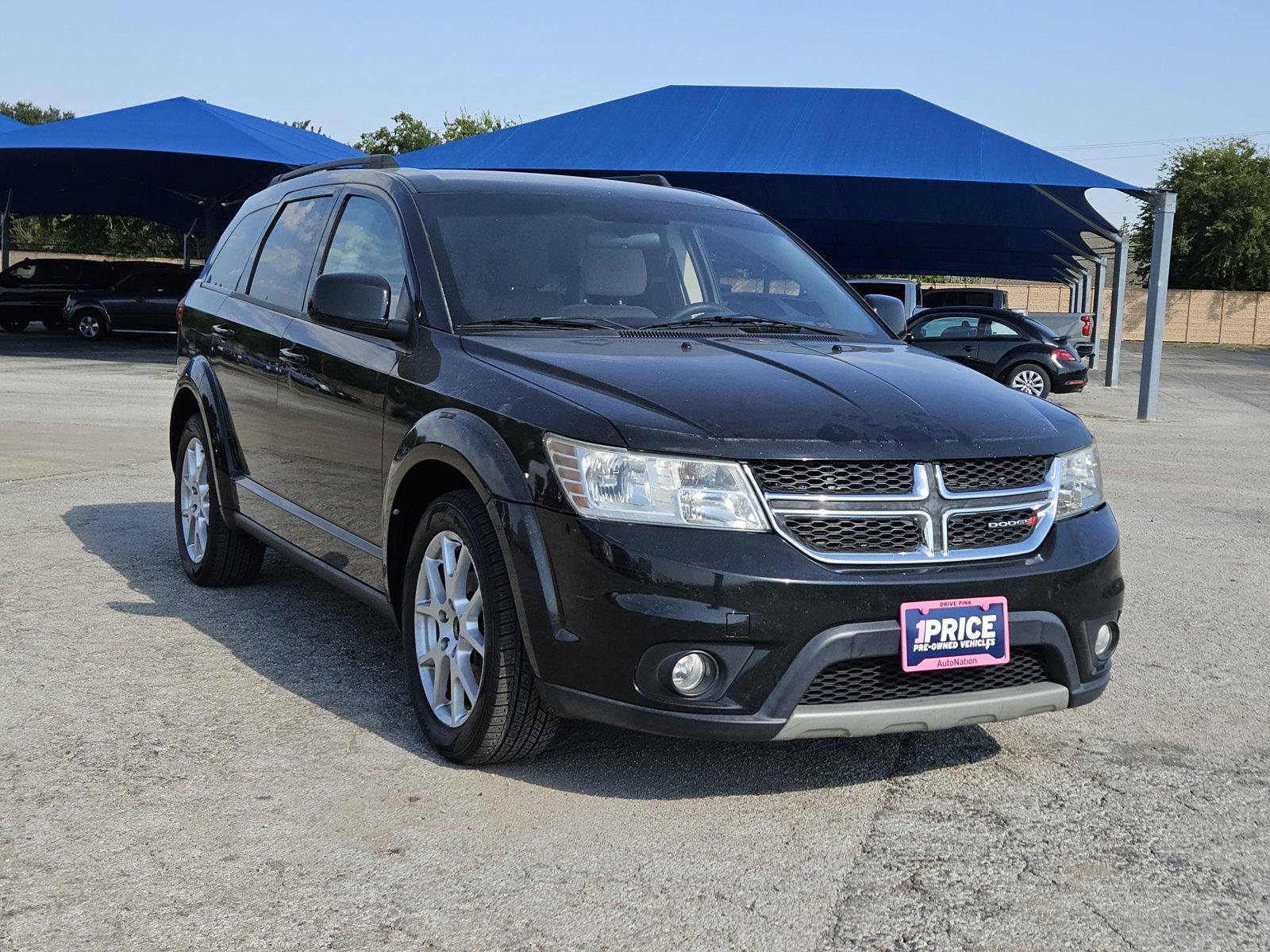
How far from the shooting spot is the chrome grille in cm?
344

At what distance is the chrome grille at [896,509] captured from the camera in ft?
11.3

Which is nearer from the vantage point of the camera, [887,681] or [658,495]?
[658,495]

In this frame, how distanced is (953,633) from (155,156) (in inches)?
1162

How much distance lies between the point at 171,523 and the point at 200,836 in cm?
479

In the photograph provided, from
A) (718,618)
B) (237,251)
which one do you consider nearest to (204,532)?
(237,251)

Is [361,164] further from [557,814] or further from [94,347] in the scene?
[94,347]

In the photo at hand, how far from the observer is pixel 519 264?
4.62m

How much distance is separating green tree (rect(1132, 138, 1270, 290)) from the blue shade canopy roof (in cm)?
4223

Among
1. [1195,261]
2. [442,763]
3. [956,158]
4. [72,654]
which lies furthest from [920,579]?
[1195,261]

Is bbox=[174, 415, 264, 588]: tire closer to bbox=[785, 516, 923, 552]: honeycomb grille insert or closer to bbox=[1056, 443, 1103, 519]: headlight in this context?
bbox=[785, 516, 923, 552]: honeycomb grille insert

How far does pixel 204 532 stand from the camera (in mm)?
6195

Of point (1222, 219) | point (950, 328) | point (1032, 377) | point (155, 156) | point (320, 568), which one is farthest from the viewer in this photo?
point (1222, 219)

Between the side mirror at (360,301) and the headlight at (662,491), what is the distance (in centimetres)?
116

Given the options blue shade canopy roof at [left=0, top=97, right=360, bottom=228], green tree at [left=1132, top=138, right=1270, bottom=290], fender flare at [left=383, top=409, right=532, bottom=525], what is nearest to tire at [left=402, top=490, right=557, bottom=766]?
fender flare at [left=383, top=409, right=532, bottom=525]
